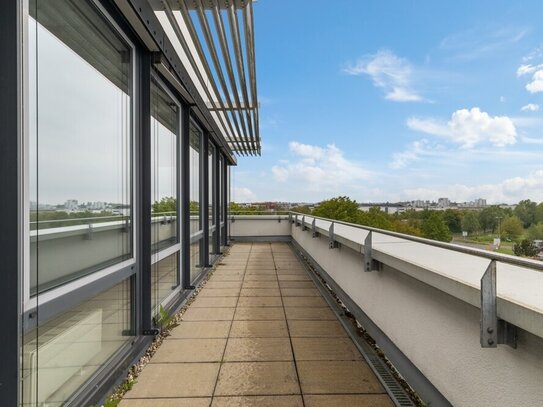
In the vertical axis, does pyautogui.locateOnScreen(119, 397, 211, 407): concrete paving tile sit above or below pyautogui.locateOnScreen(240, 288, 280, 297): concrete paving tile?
below

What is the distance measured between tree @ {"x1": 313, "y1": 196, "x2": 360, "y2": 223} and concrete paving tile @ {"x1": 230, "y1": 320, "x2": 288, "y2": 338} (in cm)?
2846

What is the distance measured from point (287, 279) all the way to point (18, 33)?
16.9 feet

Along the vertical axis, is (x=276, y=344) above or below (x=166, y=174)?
below

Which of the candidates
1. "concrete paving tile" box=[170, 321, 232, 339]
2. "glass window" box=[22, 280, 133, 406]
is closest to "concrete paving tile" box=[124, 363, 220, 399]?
"glass window" box=[22, 280, 133, 406]

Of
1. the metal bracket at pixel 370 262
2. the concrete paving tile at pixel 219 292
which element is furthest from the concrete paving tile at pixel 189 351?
the concrete paving tile at pixel 219 292

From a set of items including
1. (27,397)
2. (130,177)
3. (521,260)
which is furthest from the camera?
(130,177)

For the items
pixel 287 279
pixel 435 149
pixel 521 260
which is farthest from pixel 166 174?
pixel 435 149

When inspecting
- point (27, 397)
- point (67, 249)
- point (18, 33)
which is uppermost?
point (18, 33)

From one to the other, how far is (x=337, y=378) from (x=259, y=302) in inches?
84.2

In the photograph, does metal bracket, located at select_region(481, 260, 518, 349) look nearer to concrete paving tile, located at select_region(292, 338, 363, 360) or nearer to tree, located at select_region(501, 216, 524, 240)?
concrete paving tile, located at select_region(292, 338, 363, 360)

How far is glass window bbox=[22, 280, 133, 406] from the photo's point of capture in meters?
1.75

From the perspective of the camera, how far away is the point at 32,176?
1725mm

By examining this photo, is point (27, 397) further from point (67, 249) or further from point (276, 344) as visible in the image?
point (276, 344)

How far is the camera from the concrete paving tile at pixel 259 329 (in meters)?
3.51
